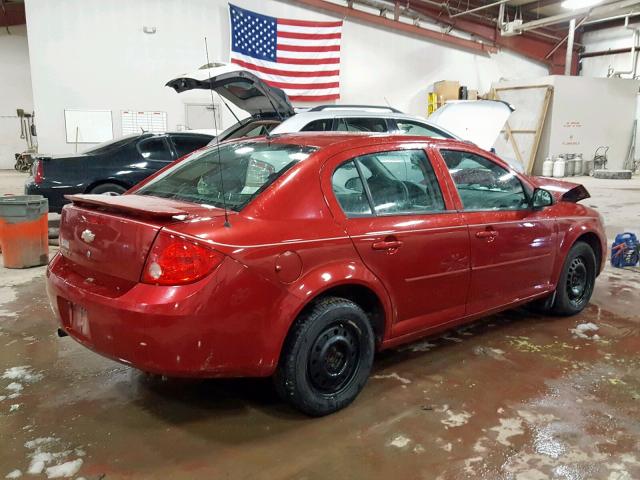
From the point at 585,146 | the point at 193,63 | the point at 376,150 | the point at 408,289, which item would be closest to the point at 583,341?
the point at 408,289

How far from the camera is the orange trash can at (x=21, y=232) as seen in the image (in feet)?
17.1

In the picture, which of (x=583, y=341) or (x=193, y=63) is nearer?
(x=583, y=341)

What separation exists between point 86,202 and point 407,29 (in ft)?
49.4

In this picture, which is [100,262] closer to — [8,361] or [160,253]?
[160,253]

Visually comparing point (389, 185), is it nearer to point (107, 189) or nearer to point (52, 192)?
point (107, 189)

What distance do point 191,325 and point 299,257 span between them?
56cm

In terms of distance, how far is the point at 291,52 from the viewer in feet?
44.0

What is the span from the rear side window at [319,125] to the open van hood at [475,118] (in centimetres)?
277

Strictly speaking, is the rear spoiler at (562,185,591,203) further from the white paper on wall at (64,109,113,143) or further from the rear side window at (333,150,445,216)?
the white paper on wall at (64,109,113,143)

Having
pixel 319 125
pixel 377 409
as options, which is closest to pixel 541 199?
pixel 377 409

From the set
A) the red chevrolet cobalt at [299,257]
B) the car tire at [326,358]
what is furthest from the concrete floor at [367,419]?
the red chevrolet cobalt at [299,257]

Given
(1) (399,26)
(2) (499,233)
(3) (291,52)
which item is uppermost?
(1) (399,26)

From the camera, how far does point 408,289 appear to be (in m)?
2.72

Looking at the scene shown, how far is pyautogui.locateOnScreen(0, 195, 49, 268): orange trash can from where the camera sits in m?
5.20
